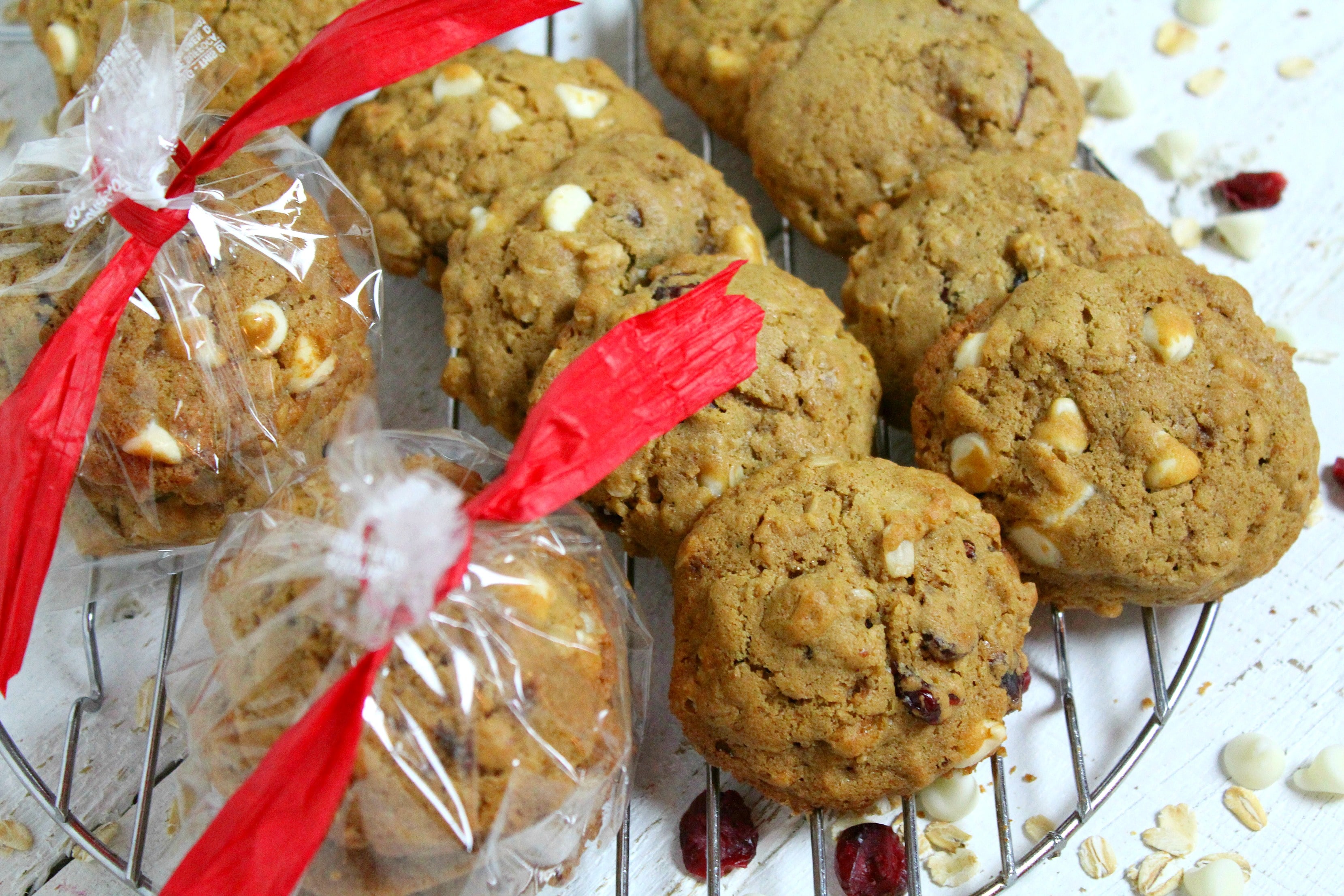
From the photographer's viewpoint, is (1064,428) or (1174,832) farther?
(1174,832)

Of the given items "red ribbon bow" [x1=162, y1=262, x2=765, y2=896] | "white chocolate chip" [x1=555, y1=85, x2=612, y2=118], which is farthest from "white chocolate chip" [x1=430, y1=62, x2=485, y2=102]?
"red ribbon bow" [x1=162, y1=262, x2=765, y2=896]

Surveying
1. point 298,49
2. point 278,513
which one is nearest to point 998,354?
point 278,513

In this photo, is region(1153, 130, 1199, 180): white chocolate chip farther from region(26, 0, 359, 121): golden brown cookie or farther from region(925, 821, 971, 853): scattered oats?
region(26, 0, 359, 121): golden brown cookie

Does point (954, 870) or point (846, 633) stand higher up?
point (846, 633)

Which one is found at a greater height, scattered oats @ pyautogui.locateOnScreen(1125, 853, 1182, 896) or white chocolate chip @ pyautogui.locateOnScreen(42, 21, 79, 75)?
white chocolate chip @ pyautogui.locateOnScreen(42, 21, 79, 75)

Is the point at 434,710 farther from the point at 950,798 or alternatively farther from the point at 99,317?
the point at 950,798

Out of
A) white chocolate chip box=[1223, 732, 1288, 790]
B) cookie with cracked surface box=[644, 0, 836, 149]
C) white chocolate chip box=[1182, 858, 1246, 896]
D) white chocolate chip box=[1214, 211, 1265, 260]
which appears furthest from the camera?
white chocolate chip box=[1214, 211, 1265, 260]

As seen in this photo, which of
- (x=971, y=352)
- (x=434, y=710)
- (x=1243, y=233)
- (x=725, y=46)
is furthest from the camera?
(x=1243, y=233)

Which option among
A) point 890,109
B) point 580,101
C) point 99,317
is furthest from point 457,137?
point 890,109
